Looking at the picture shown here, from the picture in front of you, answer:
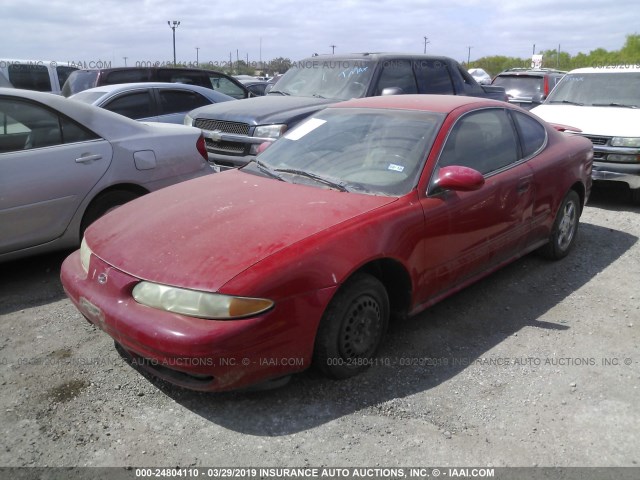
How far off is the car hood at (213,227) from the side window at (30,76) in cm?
→ 999

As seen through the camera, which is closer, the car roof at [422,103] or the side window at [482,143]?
the side window at [482,143]

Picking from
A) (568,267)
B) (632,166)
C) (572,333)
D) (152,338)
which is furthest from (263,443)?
(632,166)

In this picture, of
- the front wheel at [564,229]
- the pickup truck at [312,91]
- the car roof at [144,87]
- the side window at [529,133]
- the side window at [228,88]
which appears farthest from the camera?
the side window at [228,88]

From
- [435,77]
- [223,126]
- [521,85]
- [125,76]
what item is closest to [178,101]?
[223,126]

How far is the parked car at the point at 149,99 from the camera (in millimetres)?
7504

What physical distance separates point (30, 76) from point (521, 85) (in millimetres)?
10746

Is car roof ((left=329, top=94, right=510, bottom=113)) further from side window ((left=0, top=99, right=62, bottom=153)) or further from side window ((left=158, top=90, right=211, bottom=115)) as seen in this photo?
side window ((left=158, top=90, right=211, bottom=115))

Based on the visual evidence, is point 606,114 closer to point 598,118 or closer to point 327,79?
point 598,118

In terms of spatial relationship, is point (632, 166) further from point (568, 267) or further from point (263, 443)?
point (263, 443)

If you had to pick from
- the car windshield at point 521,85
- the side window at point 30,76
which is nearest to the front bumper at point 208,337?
the side window at point 30,76

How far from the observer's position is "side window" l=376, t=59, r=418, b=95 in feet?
24.7

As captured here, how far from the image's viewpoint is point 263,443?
2.68 metres

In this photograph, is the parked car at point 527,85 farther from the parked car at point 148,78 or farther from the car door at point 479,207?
the car door at point 479,207

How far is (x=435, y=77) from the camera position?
27.4 feet
